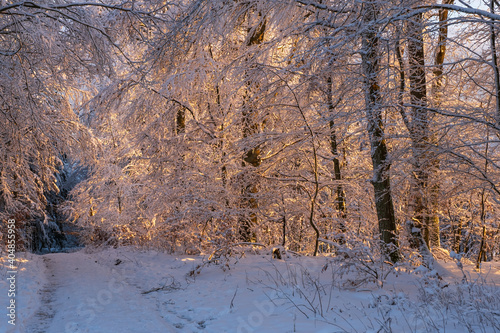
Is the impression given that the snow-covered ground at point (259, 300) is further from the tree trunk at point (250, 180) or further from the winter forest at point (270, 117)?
the tree trunk at point (250, 180)

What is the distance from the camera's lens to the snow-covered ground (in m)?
3.97

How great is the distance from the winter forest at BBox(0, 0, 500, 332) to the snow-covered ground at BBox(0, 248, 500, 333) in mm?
539

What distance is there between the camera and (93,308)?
549 centimetres

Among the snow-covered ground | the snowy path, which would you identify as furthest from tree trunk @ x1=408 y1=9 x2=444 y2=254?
the snowy path

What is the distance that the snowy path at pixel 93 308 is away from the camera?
4648 mm

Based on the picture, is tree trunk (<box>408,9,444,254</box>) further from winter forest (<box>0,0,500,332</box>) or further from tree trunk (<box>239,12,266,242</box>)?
tree trunk (<box>239,12,266,242</box>)

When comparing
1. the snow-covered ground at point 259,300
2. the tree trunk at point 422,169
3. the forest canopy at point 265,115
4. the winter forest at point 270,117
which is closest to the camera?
the snow-covered ground at point 259,300

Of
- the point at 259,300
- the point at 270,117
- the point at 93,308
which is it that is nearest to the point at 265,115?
the point at 270,117

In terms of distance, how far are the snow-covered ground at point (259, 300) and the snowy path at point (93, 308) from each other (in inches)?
0.6

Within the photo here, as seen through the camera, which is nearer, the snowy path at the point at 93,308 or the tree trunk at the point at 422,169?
the snowy path at the point at 93,308

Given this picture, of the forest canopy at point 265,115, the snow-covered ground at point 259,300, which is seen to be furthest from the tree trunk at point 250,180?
the snow-covered ground at point 259,300

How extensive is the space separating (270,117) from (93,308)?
7.12 m

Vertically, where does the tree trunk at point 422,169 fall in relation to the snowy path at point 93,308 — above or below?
above

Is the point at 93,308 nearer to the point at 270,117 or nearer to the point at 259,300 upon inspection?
the point at 259,300
